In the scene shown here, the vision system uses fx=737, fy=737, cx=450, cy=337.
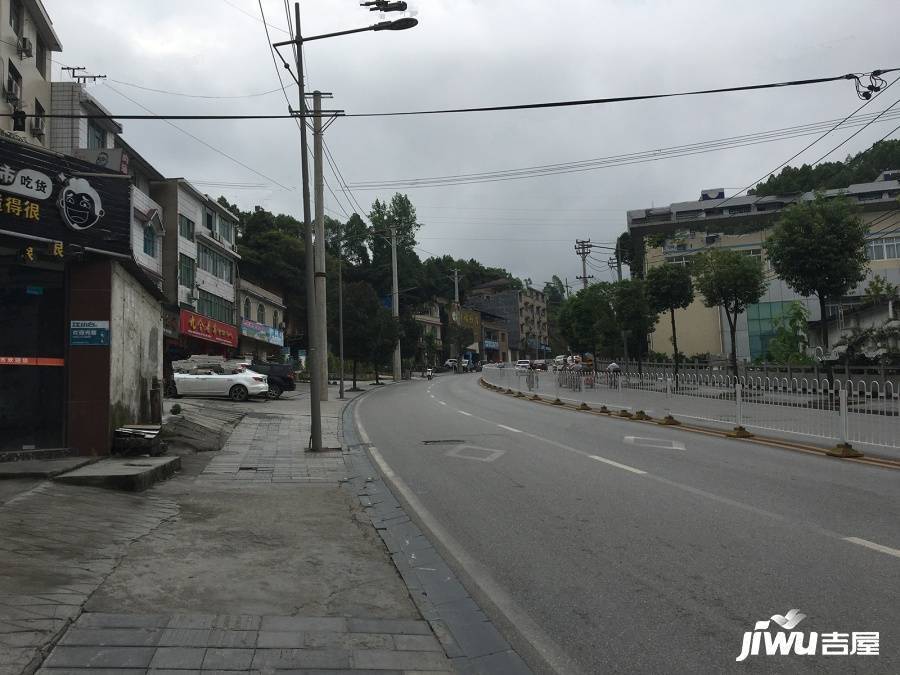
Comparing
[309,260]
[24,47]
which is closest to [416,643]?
[309,260]

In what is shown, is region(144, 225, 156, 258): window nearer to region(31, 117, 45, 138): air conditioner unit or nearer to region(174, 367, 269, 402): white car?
Result: region(31, 117, 45, 138): air conditioner unit

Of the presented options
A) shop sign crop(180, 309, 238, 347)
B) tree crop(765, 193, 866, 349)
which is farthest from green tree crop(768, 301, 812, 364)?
shop sign crop(180, 309, 238, 347)

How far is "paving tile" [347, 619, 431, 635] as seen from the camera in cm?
477

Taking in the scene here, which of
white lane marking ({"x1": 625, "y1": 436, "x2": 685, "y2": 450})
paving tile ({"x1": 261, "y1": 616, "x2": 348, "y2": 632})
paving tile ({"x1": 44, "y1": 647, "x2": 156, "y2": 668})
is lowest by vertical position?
paving tile ({"x1": 261, "y1": 616, "x2": 348, "y2": 632})

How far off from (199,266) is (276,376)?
14.4 m

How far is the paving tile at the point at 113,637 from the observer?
13.8 ft

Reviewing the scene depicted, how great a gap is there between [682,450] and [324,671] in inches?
402

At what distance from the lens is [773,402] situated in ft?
62.3

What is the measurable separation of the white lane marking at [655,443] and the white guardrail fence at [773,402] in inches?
85.3

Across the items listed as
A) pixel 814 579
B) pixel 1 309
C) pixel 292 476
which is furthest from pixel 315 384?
pixel 814 579

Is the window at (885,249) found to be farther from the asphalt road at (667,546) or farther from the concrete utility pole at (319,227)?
the asphalt road at (667,546)

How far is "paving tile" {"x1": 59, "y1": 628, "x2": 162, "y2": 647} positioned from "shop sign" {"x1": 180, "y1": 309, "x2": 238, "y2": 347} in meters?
37.8

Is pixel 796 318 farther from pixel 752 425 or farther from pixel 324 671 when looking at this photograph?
pixel 324 671

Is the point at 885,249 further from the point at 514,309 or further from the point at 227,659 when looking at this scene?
the point at 514,309
